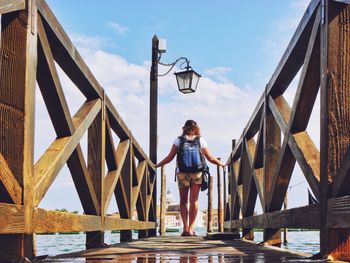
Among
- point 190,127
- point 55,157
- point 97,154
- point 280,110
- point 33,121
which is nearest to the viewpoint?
point 33,121

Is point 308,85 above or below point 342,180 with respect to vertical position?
above

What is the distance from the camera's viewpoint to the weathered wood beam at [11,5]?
233 cm

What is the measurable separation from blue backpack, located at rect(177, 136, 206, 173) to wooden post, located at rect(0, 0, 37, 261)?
384cm

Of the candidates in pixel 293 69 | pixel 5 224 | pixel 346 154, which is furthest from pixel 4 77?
pixel 293 69

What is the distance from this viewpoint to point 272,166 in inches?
187

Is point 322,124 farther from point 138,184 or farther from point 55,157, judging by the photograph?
point 138,184

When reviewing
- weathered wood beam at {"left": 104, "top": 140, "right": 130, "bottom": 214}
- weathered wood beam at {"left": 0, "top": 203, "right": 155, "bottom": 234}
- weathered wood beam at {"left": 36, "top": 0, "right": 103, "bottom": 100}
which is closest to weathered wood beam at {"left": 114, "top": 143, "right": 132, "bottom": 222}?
weathered wood beam at {"left": 104, "top": 140, "right": 130, "bottom": 214}

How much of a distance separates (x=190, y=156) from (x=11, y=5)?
13.6ft

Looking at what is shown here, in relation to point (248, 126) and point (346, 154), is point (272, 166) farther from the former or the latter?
point (346, 154)

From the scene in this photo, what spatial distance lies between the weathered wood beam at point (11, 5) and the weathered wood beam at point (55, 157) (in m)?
0.83

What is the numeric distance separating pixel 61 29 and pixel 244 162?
Result: 448 centimetres

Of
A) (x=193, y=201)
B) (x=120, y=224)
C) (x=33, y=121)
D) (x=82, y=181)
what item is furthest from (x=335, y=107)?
(x=193, y=201)

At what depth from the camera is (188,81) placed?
9.55 metres

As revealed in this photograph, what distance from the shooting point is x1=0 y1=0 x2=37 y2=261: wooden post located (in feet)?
8.09
